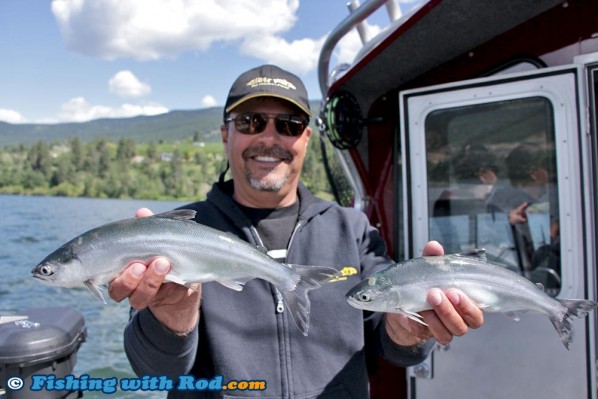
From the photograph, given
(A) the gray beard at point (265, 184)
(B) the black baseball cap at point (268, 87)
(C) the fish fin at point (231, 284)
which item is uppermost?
(B) the black baseball cap at point (268, 87)

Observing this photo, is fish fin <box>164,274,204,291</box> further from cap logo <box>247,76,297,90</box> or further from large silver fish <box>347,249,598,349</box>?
cap logo <box>247,76,297,90</box>

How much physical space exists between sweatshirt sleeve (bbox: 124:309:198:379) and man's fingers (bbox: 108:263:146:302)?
0.24 m

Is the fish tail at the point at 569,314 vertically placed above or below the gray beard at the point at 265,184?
below

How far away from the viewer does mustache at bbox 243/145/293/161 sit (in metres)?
2.92

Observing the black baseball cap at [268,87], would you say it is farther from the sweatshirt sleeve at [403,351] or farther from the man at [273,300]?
the sweatshirt sleeve at [403,351]

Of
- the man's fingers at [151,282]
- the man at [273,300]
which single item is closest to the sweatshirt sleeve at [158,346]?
the man at [273,300]

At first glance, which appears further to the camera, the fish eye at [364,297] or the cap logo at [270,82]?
the cap logo at [270,82]

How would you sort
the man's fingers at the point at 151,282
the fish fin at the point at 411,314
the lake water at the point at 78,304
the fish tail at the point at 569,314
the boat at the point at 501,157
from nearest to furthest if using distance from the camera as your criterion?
the man's fingers at the point at 151,282
the fish fin at the point at 411,314
the fish tail at the point at 569,314
the boat at the point at 501,157
the lake water at the point at 78,304

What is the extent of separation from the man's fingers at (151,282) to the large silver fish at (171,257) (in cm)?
6

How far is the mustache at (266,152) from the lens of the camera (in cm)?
292

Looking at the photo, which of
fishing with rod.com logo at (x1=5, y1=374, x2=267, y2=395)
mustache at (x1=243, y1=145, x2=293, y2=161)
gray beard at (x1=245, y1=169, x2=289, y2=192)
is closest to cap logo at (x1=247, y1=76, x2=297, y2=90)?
mustache at (x1=243, y1=145, x2=293, y2=161)

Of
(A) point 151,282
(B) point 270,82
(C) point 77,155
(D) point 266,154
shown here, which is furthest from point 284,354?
(C) point 77,155

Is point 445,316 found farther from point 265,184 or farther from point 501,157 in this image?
point 501,157

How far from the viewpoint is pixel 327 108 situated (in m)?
4.41
